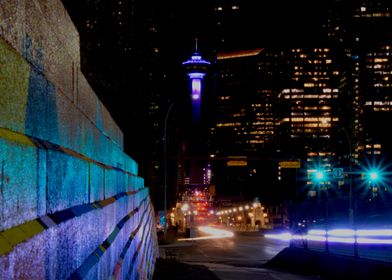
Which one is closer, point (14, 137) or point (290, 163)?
point (14, 137)

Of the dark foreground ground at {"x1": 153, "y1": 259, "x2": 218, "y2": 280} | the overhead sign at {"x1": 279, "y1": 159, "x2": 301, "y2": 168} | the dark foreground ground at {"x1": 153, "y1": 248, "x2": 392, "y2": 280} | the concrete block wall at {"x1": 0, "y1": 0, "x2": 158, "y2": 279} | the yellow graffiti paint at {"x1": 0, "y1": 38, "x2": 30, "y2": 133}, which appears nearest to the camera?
the concrete block wall at {"x1": 0, "y1": 0, "x2": 158, "y2": 279}

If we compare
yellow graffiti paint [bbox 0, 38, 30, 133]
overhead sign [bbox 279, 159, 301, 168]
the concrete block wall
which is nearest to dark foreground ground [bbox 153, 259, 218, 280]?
the concrete block wall

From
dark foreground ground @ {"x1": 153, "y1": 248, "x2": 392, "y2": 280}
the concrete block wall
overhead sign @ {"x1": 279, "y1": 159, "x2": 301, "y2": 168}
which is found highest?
overhead sign @ {"x1": 279, "y1": 159, "x2": 301, "y2": 168}

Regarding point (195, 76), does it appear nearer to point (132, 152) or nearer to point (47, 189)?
point (132, 152)

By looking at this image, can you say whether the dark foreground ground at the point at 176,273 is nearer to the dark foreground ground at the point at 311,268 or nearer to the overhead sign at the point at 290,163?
the dark foreground ground at the point at 311,268

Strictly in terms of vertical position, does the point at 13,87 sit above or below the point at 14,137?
above

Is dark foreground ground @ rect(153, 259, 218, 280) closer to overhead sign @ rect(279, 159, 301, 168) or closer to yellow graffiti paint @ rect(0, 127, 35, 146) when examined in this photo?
yellow graffiti paint @ rect(0, 127, 35, 146)

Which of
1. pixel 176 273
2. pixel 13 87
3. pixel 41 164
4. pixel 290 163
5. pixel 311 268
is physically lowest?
pixel 311 268

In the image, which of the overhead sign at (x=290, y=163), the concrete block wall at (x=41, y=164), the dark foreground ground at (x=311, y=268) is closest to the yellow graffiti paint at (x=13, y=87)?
the concrete block wall at (x=41, y=164)

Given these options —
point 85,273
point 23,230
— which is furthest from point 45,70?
point 23,230

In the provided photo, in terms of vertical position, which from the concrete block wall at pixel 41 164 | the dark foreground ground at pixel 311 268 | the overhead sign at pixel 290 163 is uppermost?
the overhead sign at pixel 290 163

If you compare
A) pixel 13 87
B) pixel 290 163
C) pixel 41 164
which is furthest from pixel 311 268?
pixel 290 163

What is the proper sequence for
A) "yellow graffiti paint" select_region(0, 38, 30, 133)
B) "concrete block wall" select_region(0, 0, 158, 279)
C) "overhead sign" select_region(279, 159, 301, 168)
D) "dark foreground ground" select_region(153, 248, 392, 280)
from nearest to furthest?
1. "concrete block wall" select_region(0, 0, 158, 279)
2. "yellow graffiti paint" select_region(0, 38, 30, 133)
3. "dark foreground ground" select_region(153, 248, 392, 280)
4. "overhead sign" select_region(279, 159, 301, 168)

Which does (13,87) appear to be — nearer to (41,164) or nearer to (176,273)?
(41,164)
